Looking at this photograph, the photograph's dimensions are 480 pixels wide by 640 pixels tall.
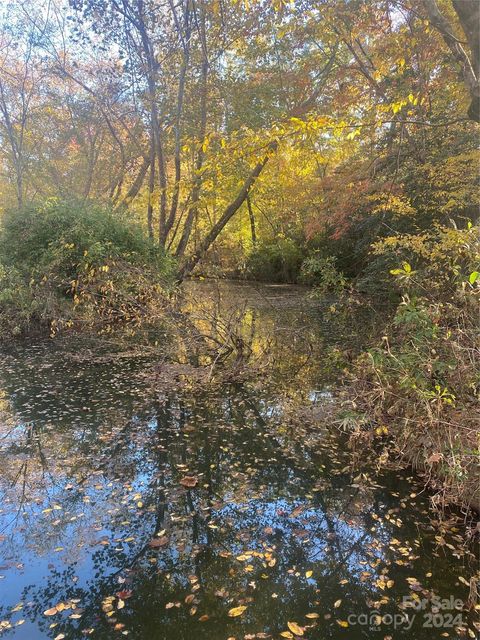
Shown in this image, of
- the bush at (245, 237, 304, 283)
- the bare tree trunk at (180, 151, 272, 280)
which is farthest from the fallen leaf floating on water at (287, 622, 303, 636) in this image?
the bush at (245, 237, 304, 283)

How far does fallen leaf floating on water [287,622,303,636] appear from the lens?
2.63 m

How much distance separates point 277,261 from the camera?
25.8 meters

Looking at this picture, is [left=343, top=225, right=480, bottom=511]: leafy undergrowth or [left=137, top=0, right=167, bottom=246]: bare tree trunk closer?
[left=343, top=225, right=480, bottom=511]: leafy undergrowth

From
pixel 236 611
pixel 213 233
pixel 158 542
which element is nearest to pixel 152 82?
pixel 213 233

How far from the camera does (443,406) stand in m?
3.99

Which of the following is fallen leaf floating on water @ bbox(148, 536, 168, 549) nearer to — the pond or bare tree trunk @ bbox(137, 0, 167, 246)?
the pond

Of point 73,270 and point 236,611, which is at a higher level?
point 73,270

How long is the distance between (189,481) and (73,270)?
8.18 meters

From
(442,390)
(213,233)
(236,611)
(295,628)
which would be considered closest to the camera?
(295,628)

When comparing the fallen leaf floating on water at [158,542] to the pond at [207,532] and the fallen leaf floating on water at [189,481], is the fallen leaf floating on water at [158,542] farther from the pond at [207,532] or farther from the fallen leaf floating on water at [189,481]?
the fallen leaf floating on water at [189,481]

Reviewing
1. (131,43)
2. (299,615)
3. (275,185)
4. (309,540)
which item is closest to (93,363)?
(309,540)

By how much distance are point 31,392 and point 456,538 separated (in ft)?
19.1

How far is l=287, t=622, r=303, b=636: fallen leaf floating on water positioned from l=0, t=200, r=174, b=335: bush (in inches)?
269

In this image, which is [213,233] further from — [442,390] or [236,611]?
[236,611]
